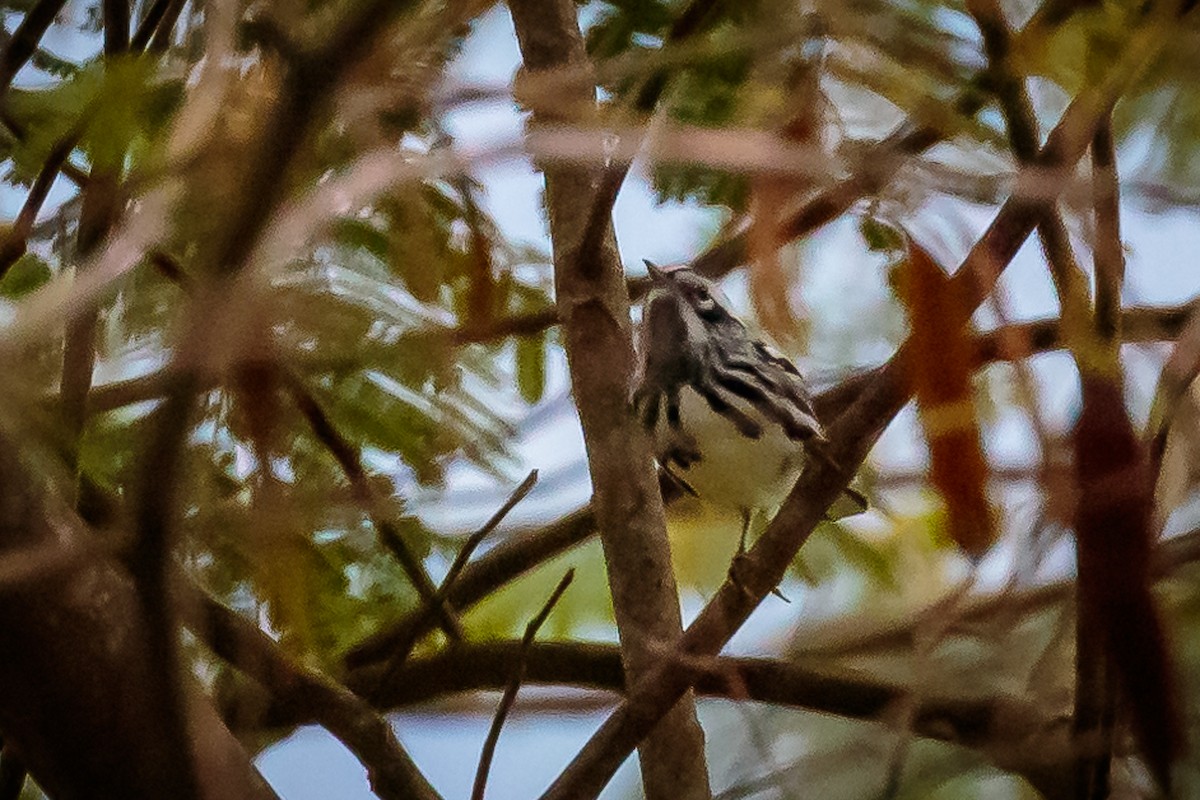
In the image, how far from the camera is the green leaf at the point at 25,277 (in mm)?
1085

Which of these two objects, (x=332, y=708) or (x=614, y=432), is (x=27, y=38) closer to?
(x=332, y=708)

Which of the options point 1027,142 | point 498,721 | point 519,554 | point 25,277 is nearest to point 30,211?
point 25,277

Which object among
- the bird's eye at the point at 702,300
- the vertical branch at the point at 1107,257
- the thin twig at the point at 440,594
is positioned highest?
the bird's eye at the point at 702,300

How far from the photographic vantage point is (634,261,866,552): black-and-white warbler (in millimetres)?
1507

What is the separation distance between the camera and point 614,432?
130cm

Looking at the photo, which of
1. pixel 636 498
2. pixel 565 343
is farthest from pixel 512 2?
pixel 636 498

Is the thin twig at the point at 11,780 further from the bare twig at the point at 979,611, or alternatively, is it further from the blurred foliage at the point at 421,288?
the bare twig at the point at 979,611

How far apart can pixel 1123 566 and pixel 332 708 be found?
62 centimetres

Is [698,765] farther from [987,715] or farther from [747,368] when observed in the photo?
[747,368]

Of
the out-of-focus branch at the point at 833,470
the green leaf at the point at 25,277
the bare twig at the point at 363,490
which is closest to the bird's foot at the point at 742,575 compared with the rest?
the out-of-focus branch at the point at 833,470

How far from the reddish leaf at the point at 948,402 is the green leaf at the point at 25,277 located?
2.47ft

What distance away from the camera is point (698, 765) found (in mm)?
1170

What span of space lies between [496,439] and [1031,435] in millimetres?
375

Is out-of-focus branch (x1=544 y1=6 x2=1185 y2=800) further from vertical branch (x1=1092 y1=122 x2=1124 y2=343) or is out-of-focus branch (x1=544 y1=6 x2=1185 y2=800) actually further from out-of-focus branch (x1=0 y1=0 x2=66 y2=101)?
out-of-focus branch (x1=0 y1=0 x2=66 y2=101)
